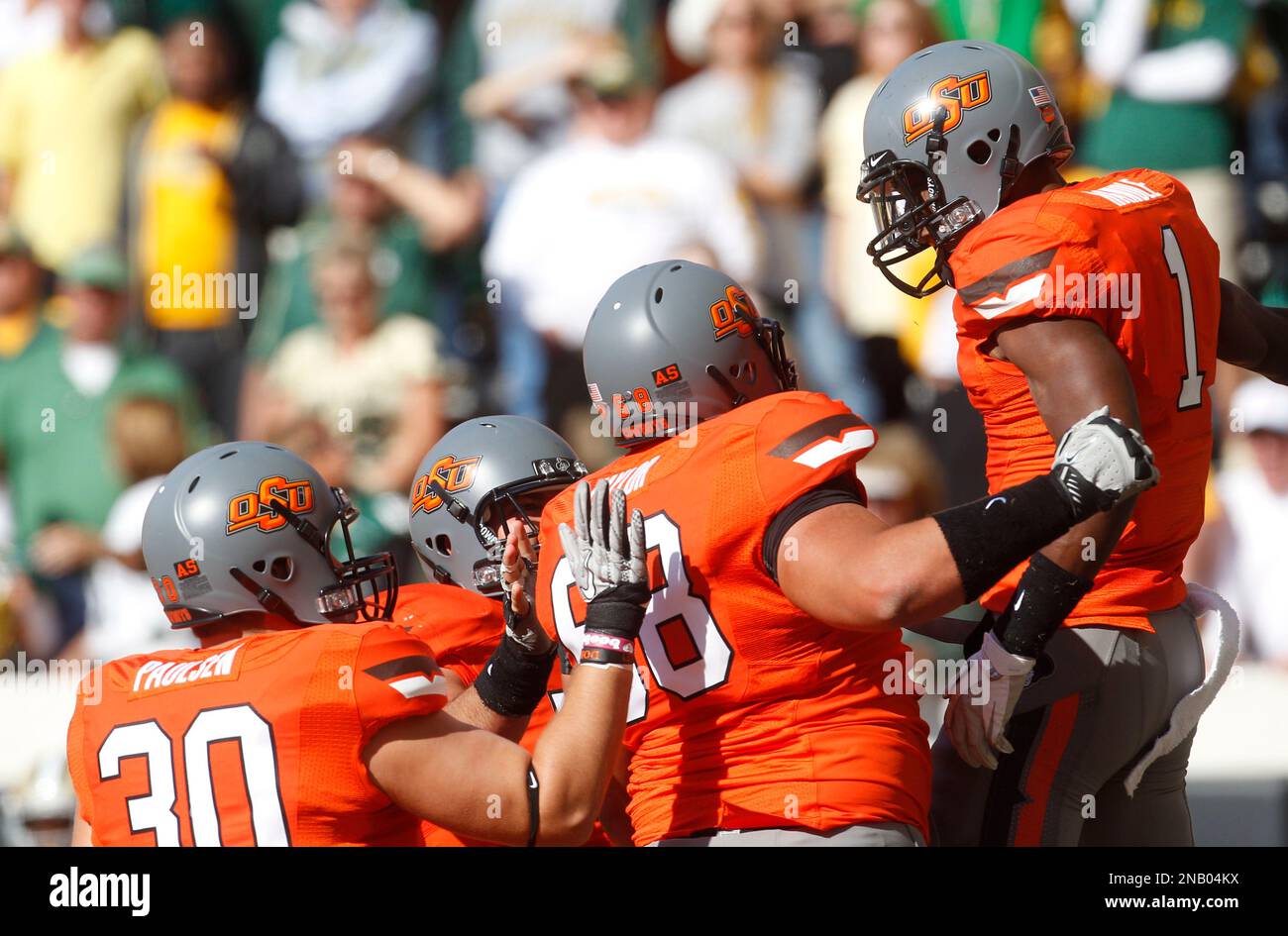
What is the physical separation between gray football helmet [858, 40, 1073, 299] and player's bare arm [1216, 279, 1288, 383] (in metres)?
0.54

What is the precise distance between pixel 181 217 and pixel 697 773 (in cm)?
548

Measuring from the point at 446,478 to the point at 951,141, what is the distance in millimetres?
1727

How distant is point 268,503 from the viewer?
3691mm

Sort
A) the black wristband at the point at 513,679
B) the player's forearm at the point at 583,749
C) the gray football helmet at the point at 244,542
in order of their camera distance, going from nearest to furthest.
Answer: the player's forearm at the point at 583,749 → the gray football helmet at the point at 244,542 → the black wristband at the point at 513,679

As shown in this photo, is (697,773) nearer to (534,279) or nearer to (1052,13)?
(534,279)

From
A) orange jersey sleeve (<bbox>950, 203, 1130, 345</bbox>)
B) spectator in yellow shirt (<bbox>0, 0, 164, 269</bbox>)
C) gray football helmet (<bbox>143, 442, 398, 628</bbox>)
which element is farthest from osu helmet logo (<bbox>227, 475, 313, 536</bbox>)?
spectator in yellow shirt (<bbox>0, 0, 164, 269</bbox>)

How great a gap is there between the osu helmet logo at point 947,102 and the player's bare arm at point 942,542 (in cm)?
100

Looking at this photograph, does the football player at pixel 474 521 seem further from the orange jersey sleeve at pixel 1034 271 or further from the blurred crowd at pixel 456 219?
the blurred crowd at pixel 456 219

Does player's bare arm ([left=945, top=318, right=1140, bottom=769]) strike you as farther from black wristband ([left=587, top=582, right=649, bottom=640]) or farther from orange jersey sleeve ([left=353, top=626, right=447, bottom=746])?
orange jersey sleeve ([left=353, top=626, right=447, bottom=746])

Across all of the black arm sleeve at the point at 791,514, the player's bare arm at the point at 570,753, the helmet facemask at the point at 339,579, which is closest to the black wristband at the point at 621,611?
the player's bare arm at the point at 570,753

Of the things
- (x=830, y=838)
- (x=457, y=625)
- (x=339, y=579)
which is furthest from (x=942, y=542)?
(x=457, y=625)

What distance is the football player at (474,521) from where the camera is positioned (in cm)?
432

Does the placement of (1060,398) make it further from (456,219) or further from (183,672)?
(456,219)

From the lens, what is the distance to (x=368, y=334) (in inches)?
290
